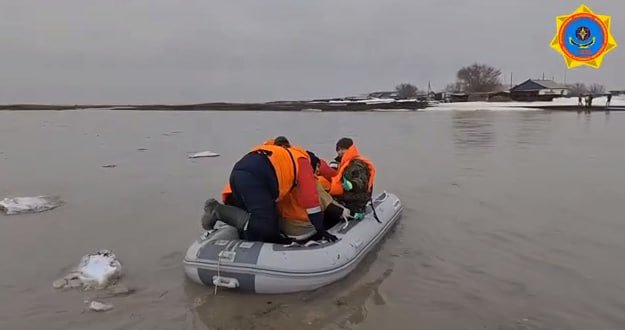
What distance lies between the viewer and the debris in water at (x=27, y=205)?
27.1ft

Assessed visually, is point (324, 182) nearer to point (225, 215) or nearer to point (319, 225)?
point (319, 225)

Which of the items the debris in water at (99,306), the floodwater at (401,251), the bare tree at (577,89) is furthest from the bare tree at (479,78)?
the debris in water at (99,306)

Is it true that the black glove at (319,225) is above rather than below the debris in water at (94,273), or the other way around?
above

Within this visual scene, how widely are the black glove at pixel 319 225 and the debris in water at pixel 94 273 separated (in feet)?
6.74

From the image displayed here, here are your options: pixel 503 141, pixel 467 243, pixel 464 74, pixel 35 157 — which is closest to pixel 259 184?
pixel 467 243

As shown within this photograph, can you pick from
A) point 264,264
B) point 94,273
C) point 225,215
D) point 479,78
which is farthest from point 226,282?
point 479,78

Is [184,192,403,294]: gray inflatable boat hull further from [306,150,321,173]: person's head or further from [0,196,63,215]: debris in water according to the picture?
[0,196,63,215]: debris in water

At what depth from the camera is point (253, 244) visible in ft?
16.0

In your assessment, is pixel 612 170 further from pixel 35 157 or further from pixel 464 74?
pixel 464 74

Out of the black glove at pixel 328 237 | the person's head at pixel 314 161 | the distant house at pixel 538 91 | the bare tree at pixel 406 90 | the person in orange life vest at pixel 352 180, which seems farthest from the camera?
the bare tree at pixel 406 90

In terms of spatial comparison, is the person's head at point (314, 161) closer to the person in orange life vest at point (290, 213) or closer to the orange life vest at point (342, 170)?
the orange life vest at point (342, 170)

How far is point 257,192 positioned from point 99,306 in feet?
5.52

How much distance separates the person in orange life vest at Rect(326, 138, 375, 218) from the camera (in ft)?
19.8

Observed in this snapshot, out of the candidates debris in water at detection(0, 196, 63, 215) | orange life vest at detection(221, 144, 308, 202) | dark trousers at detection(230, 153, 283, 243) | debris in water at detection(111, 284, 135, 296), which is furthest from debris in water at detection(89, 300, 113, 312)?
debris in water at detection(0, 196, 63, 215)
